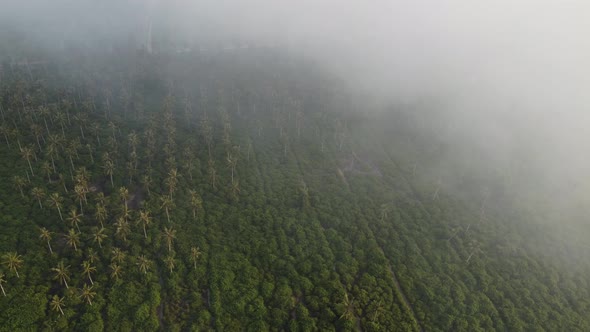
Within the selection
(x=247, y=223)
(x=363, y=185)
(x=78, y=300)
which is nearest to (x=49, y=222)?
(x=78, y=300)

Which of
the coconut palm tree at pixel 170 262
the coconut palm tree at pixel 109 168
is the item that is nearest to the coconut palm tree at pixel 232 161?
the coconut palm tree at pixel 109 168

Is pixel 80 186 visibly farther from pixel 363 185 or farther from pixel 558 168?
pixel 558 168

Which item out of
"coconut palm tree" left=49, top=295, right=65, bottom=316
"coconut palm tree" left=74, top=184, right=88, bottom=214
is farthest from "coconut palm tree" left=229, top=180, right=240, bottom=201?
"coconut palm tree" left=49, top=295, right=65, bottom=316

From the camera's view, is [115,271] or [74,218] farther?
[74,218]

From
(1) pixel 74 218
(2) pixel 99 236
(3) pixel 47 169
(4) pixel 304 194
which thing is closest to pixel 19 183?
(3) pixel 47 169

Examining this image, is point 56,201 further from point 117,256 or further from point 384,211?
point 384,211

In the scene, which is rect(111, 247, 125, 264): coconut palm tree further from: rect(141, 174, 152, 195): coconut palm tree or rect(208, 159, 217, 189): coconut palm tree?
rect(208, 159, 217, 189): coconut palm tree
